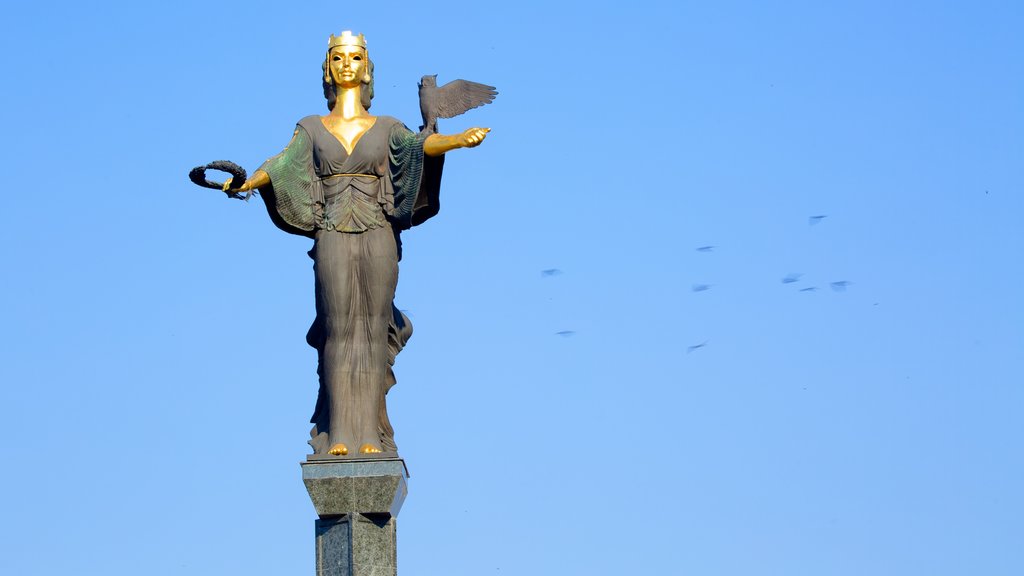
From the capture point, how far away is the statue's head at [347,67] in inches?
956

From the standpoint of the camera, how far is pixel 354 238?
2364cm

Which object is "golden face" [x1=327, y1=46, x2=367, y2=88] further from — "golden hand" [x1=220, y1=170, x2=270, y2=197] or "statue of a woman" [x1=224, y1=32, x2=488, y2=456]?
"golden hand" [x1=220, y1=170, x2=270, y2=197]

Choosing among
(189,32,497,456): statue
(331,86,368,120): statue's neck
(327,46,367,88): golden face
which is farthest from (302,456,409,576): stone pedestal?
(327,46,367,88): golden face

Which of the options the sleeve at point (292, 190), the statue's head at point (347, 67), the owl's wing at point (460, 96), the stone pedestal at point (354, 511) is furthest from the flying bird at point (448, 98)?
the stone pedestal at point (354, 511)

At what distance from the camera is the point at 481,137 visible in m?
23.2

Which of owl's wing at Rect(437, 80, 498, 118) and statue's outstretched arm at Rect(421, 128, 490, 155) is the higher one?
owl's wing at Rect(437, 80, 498, 118)

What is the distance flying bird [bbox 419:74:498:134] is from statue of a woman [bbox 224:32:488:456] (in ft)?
1.14

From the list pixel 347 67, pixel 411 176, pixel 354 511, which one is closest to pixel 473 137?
pixel 411 176

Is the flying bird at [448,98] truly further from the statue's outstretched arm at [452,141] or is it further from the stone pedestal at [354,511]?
the stone pedestal at [354,511]

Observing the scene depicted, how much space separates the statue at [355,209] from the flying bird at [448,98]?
0.01 m

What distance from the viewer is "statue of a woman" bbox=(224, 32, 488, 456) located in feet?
76.6

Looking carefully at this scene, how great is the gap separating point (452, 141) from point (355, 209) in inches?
56.0

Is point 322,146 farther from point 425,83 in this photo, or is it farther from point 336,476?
point 336,476

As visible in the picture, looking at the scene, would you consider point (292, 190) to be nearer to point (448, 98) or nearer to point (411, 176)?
point (411, 176)
